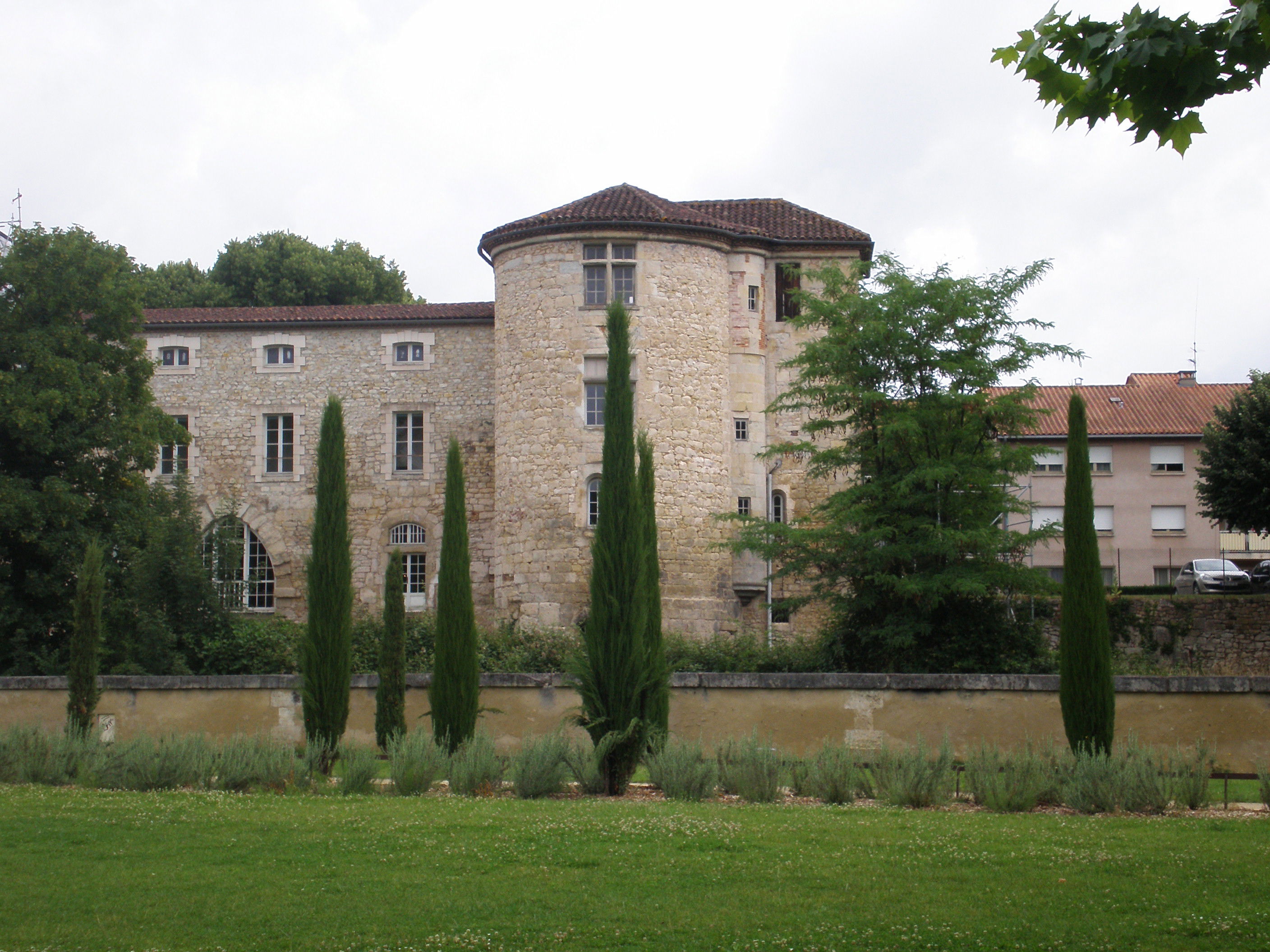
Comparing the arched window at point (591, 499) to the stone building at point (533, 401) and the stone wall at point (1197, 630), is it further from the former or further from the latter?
the stone wall at point (1197, 630)

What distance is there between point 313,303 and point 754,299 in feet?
66.9

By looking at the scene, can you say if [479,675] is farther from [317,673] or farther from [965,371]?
[965,371]

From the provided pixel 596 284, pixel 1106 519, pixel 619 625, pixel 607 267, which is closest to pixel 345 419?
pixel 596 284

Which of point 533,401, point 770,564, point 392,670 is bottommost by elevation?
point 392,670

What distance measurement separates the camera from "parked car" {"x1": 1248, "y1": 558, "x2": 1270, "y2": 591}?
1494 inches

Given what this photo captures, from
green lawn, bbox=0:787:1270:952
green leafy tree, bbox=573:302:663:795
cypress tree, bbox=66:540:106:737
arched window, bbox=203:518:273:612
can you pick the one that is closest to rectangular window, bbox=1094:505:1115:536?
arched window, bbox=203:518:273:612

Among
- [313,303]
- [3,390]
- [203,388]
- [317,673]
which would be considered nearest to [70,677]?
[317,673]

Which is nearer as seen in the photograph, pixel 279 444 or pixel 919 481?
pixel 919 481

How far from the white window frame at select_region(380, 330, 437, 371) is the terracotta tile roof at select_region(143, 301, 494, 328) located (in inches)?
16.6

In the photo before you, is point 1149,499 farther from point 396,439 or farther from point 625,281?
point 396,439

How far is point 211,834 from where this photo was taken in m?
10.2

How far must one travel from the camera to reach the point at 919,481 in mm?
24031

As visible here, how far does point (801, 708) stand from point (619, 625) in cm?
339

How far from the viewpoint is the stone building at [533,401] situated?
1192 inches
